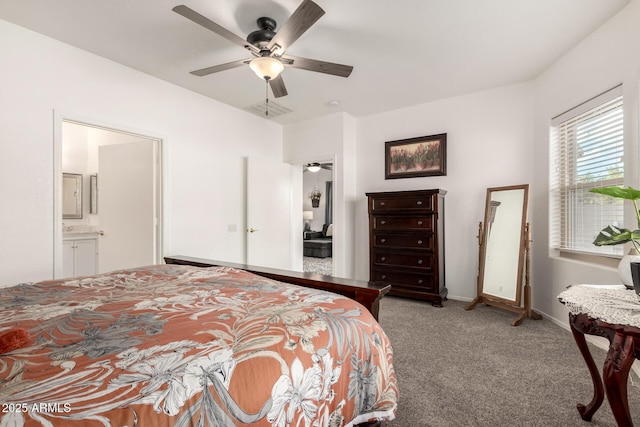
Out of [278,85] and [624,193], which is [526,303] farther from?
[278,85]

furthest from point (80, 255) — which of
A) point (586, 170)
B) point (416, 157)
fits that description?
point (586, 170)

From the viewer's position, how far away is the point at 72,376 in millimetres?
670

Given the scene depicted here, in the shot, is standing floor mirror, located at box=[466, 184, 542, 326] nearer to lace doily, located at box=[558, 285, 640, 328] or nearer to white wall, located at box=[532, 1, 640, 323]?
white wall, located at box=[532, 1, 640, 323]

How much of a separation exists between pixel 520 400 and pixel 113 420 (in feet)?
6.76

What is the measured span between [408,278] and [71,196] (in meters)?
4.93

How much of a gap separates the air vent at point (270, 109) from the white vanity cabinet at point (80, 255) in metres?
2.81

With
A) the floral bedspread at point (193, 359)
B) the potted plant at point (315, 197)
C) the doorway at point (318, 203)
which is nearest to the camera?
the floral bedspread at point (193, 359)

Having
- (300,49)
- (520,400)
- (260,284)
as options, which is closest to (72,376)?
(260,284)

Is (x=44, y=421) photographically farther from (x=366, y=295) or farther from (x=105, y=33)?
(x=105, y=33)

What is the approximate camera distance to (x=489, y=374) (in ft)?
6.57

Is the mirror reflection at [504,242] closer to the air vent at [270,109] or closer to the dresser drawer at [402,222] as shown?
the dresser drawer at [402,222]

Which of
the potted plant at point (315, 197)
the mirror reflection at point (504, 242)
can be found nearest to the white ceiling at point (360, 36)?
the mirror reflection at point (504, 242)

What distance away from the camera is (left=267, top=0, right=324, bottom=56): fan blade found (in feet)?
5.73

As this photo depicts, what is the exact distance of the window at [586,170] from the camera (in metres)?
2.45
